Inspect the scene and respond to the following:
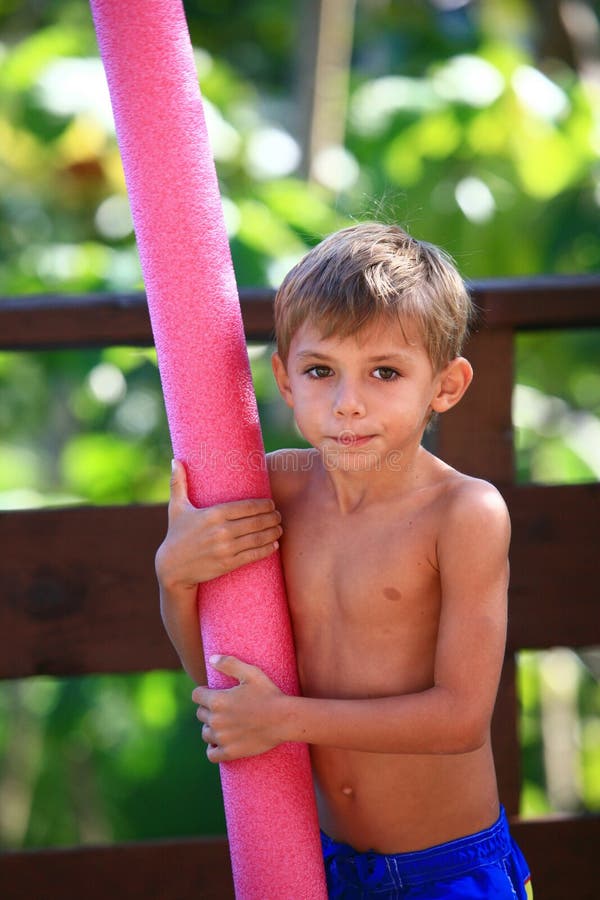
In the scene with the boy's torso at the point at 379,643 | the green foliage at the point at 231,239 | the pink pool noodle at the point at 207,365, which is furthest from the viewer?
the green foliage at the point at 231,239

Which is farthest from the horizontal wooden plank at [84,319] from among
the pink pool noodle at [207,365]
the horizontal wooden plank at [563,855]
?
the horizontal wooden plank at [563,855]

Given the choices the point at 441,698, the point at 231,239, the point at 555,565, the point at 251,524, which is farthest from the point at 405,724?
the point at 231,239

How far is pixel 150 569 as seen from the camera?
5.95 ft

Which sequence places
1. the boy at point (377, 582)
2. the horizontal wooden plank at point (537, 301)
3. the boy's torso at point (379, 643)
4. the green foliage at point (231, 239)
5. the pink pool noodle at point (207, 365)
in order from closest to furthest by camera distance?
the pink pool noodle at point (207, 365) < the boy at point (377, 582) < the boy's torso at point (379, 643) < the horizontal wooden plank at point (537, 301) < the green foliage at point (231, 239)

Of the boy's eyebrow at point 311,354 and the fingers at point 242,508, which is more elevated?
the boy's eyebrow at point 311,354

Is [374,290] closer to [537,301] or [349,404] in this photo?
[349,404]

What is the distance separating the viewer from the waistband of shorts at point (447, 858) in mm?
1429

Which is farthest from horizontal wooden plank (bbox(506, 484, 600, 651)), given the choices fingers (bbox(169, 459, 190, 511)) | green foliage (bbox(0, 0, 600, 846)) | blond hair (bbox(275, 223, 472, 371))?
green foliage (bbox(0, 0, 600, 846))

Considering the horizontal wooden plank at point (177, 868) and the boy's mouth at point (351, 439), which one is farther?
the horizontal wooden plank at point (177, 868)

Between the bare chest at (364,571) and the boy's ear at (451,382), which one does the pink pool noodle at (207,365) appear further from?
the boy's ear at (451,382)

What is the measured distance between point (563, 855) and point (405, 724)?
75 cm

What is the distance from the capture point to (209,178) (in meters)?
1.25

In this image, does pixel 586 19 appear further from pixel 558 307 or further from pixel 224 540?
pixel 224 540

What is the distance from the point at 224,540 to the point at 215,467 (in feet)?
0.28
